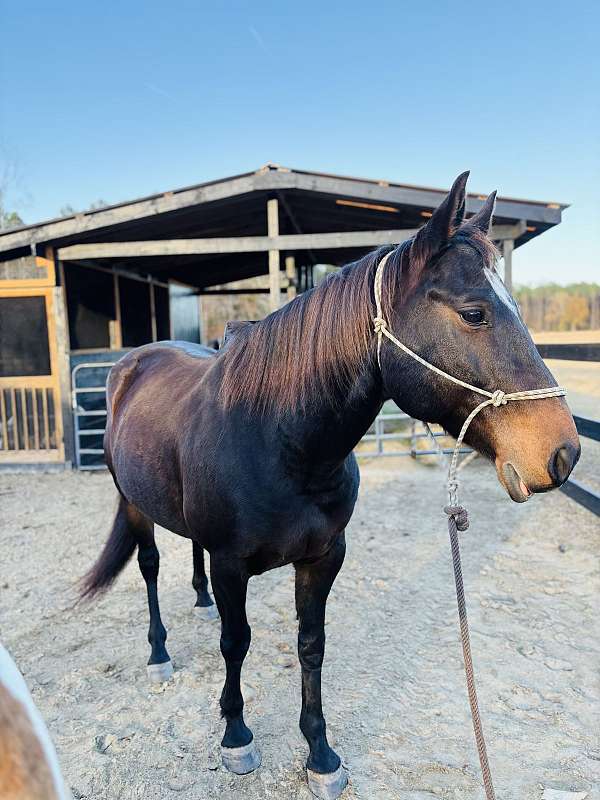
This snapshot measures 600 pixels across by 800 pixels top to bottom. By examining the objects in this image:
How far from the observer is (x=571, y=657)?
2451 mm

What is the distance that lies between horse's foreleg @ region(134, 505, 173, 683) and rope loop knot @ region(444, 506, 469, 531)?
1685 mm

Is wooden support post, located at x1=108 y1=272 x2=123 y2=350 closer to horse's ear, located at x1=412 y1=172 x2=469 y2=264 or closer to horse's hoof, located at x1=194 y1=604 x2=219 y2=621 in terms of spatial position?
horse's hoof, located at x1=194 y1=604 x2=219 y2=621

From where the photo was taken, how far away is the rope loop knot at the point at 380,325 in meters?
1.35

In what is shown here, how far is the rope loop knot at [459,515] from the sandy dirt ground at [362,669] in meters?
0.97

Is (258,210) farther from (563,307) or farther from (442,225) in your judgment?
(563,307)

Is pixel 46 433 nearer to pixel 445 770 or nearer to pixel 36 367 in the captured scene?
pixel 36 367

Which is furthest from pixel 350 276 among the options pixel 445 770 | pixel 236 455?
pixel 445 770

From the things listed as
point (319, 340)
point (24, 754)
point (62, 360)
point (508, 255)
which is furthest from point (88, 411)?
point (24, 754)

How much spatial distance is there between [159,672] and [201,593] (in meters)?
0.61

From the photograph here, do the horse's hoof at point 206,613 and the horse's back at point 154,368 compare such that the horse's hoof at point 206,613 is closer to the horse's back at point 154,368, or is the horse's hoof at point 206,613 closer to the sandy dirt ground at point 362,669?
the sandy dirt ground at point 362,669

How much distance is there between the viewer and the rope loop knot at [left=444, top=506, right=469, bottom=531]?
1473 mm

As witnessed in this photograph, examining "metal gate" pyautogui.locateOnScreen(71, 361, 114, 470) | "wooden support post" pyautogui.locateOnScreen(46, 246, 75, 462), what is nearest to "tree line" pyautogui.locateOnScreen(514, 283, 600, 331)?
"metal gate" pyautogui.locateOnScreen(71, 361, 114, 470)

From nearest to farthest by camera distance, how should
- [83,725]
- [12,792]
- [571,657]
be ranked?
[12,792] < [83,725] < [571,657]

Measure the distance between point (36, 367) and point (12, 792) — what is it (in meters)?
7.20
